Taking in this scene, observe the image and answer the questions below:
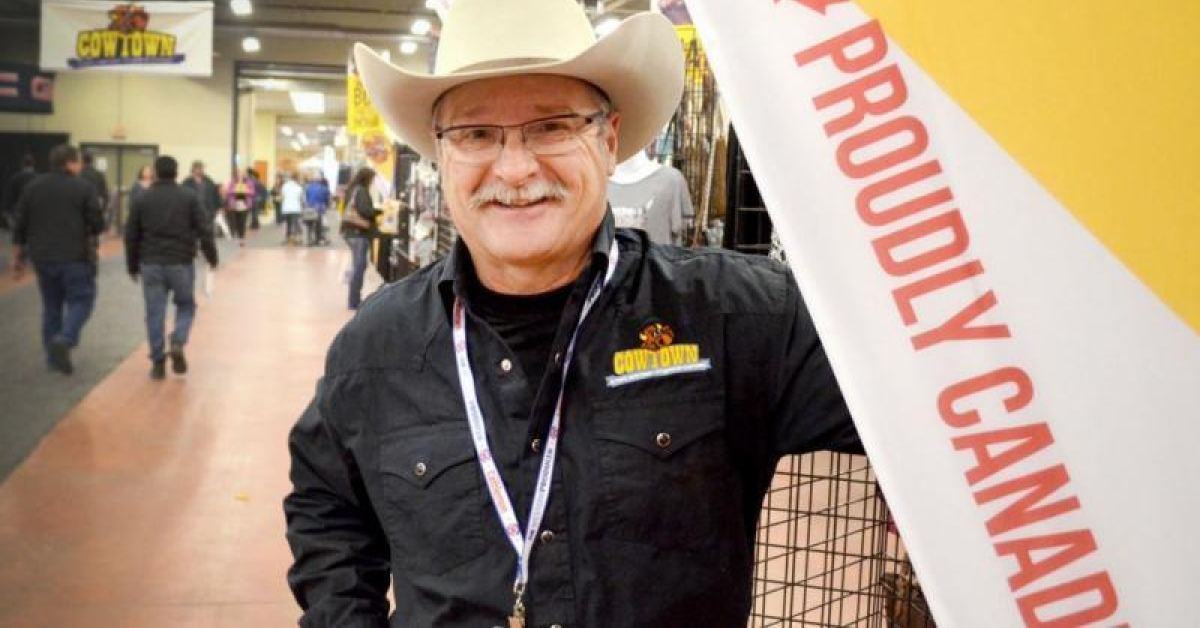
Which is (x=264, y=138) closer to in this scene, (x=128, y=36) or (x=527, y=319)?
(x=128, y=36)

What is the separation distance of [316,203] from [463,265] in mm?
26001

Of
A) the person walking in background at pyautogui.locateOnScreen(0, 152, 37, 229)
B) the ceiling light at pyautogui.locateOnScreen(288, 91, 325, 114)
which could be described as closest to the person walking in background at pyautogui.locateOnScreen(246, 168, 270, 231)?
the ceiling light at pyautogui.locateOnScreen(288, 91, 325, 114)

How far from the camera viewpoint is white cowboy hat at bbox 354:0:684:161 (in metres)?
1.74

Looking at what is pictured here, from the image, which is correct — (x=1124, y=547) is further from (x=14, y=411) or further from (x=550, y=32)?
(x=14, y=411)

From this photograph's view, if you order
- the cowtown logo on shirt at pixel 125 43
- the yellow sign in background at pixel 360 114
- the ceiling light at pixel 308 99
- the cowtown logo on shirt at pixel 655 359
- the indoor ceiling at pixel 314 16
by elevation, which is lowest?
the cowtown logo on shirt at pixel 655 359

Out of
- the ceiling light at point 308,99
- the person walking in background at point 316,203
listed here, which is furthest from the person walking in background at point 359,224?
the ceiling light at point 308,99

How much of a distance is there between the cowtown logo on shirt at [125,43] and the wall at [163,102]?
1136cm

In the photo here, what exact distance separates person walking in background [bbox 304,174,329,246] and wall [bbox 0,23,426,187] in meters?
2.81

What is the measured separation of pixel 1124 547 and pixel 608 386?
0.81 meters

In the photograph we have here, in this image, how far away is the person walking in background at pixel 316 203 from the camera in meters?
26.7

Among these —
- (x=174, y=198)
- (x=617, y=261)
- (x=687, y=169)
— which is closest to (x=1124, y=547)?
(x=617, y=261)

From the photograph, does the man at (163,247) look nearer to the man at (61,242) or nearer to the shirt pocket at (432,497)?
the man at (61,242)

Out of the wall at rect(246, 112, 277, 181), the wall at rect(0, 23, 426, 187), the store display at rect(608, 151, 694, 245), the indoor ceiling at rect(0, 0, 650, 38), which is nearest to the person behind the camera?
the store display at rect(608, 151, 694, 245)

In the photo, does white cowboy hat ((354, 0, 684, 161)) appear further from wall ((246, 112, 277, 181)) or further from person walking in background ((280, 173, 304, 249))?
wall ((246, 112, 277, 181))
